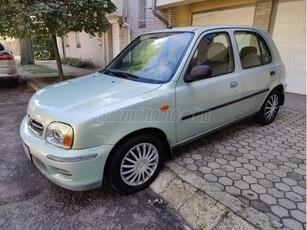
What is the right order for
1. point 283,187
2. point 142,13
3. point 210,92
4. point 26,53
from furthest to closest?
point 26,53
point 142,13
point 210,92
point 283,187

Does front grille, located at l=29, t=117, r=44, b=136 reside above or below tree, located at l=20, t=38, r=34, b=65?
below

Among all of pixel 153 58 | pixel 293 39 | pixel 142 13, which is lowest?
pixel 153 58

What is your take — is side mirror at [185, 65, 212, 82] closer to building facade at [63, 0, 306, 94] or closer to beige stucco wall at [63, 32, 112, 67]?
building facade at [63, 0, 306, 94]

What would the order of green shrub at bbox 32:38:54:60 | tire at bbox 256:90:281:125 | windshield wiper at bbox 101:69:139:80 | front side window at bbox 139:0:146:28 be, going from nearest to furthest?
windshield wiper at bbox 101:69:139:80 < tire at bbox 256:90:281:125 < front side window at bbox 139:0:146:28 < green shrub at bbox 32:38:54:60

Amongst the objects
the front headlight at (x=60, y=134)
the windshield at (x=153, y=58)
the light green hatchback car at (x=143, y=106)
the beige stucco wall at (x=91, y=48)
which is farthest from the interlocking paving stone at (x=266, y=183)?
the beige stucco wall at (x=91, y=48)

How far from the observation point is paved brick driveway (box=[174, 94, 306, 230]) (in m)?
2.19

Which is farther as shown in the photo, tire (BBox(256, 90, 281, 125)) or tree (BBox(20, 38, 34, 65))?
tree (BBox(20, 38, 34, 65))

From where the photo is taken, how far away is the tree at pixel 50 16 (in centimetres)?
558

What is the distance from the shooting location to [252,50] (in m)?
3.46

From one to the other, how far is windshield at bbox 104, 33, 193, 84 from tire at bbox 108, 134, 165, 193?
2.31 ft

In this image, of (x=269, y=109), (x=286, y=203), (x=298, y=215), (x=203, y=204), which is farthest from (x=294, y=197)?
(x=269, y=109)

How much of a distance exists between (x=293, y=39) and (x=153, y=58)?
490 centimetres

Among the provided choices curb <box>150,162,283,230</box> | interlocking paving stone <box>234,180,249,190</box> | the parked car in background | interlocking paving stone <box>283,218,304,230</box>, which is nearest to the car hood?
curb <box>150,162,283,230</box>

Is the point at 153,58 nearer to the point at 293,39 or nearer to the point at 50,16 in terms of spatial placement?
the point at 50,16
